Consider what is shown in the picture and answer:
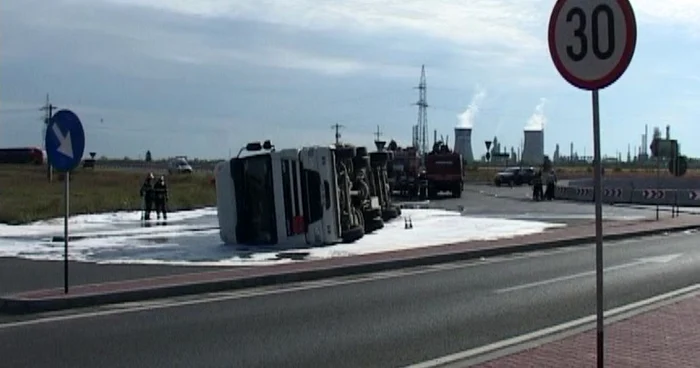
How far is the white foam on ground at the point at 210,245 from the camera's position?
840 inches

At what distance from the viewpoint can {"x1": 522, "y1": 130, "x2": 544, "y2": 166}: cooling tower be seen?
14812cm

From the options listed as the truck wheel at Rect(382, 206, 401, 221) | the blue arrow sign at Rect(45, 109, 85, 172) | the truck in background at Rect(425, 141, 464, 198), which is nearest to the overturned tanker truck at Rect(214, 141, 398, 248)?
the truck wheel at Rect(382, 206, 401, 221)

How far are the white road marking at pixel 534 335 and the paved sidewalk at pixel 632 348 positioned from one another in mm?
444

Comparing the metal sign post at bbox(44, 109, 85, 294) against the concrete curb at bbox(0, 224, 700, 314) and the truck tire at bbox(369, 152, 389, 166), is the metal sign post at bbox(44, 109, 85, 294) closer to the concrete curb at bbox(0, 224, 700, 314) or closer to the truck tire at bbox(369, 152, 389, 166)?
the concrete curb at bbox(0, 224, 700, 314)

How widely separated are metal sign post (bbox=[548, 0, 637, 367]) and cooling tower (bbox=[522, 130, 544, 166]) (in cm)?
14242

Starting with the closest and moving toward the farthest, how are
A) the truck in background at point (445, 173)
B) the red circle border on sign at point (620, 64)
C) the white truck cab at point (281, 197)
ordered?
the red circle border on sign at point (620, 64) < the white truck cab at point (281, 197) < the truck in background at point (445, 173)

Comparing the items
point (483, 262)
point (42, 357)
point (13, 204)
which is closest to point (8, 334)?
point (42, 357)

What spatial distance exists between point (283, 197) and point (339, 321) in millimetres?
11559

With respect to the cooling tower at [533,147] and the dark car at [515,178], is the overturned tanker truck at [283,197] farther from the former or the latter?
the cooling tower at [533,147]

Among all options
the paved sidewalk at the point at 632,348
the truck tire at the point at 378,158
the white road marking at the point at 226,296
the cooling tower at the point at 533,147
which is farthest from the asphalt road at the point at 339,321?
the cooling tower at the point at 533,147

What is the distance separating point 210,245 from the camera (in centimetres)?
2486

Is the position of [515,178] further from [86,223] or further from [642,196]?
[86,223]

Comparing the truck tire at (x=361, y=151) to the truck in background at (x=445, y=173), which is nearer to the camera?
the truck tire at (x=361, y=151)

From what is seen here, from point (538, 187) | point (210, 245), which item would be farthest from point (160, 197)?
point (538, 187)
